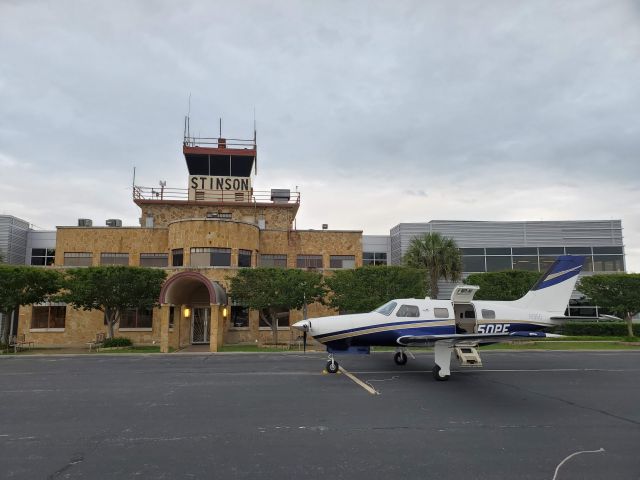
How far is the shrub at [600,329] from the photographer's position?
4016 centimetres

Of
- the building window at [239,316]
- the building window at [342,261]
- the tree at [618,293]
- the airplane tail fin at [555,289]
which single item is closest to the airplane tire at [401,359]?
the airplane tail fin at [555,289]

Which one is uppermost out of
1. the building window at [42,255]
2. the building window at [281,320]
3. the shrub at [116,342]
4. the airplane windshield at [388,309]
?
the building window at [42,255]

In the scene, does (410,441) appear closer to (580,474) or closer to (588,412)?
(580,474)

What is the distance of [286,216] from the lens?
42.2 meters

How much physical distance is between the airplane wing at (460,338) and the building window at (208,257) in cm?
2147

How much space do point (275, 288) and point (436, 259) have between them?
51.2ft

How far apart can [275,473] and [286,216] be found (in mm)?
35919

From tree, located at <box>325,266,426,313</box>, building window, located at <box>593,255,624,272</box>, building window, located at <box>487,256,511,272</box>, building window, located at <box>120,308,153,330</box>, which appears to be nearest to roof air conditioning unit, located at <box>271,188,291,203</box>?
tree, located at <box>325,266,426,313</box>

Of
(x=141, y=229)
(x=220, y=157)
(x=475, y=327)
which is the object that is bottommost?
(x=475, y=327)

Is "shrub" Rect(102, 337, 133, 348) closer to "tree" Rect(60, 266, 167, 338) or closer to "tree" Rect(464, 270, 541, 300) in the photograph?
"tree" Rect(60, 266, 167, 338)

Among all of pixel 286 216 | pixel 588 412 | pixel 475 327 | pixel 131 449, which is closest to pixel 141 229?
pixel 286 216

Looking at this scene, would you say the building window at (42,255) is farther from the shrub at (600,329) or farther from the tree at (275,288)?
the shrub at (600,329)

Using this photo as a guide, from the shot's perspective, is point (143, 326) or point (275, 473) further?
point (143, 326)

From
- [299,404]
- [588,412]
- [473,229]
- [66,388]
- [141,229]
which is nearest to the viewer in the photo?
[588,412]
